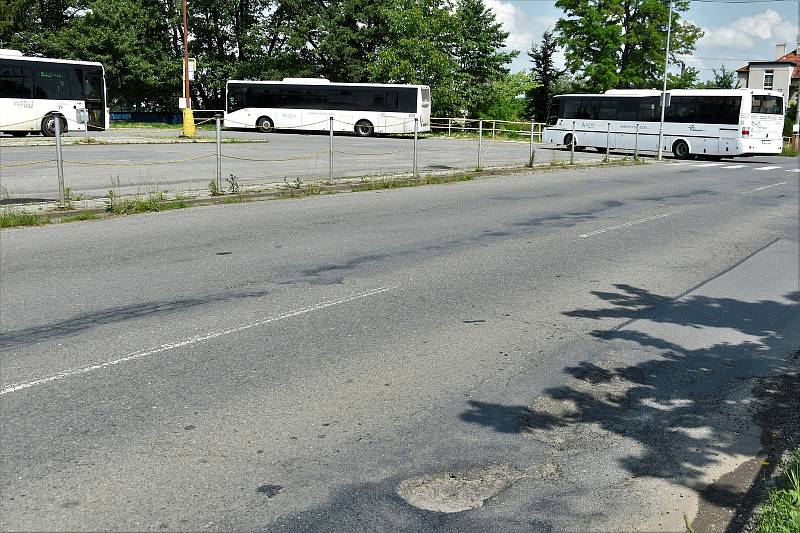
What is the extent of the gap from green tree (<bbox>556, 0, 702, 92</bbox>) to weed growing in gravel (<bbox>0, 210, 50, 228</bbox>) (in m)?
58.1

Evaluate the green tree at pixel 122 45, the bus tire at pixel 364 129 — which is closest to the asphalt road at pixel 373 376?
the bus tire at pixel 364 129

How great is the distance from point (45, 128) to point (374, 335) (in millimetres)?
33136

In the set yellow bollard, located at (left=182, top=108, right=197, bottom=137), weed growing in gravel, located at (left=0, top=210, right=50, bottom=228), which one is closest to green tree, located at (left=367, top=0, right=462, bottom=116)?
yellow bollard, located at (left=182, top=108, right=197, bottom=137)

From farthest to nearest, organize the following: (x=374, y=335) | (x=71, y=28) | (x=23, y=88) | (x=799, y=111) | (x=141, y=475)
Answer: (x=71, y=28), (x=799, y=111), (x=23, y=88), (x=374, y=335), (x=141, y=475)

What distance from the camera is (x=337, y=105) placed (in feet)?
160

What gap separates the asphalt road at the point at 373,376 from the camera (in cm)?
384

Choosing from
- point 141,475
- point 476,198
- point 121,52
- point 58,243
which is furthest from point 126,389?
point 121,52

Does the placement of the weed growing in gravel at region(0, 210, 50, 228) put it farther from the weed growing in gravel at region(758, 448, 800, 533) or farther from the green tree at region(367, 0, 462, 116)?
the green tree at region(367, 0, 462, 116)

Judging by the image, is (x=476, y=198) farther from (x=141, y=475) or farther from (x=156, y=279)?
(x=141, y=475)

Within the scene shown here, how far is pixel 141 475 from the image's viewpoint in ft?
13.0

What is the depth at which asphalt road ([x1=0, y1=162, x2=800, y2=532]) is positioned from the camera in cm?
384

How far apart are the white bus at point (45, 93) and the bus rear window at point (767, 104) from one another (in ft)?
98.9

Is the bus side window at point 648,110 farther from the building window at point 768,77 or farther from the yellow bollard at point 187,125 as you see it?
the building window at point 768,77

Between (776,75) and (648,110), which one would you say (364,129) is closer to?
(648,110)
